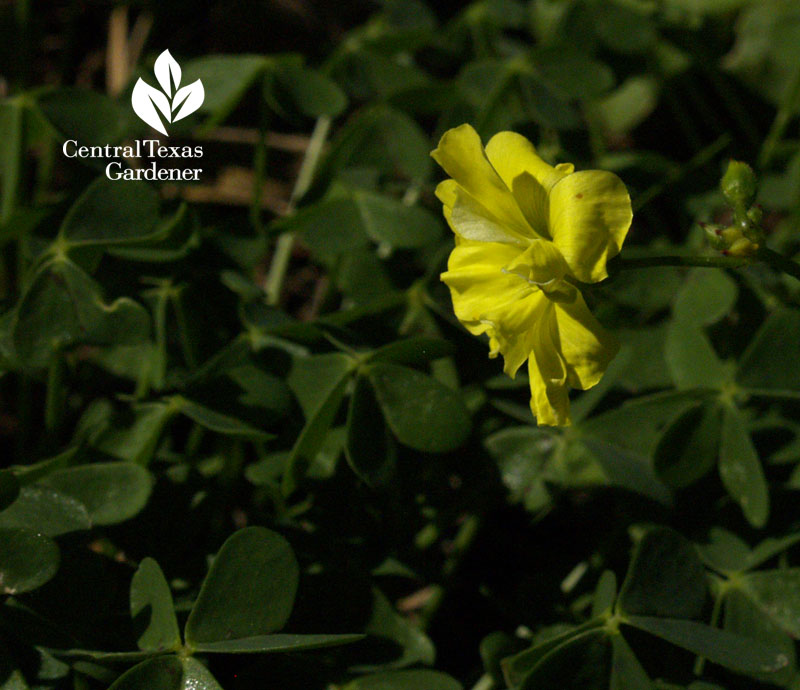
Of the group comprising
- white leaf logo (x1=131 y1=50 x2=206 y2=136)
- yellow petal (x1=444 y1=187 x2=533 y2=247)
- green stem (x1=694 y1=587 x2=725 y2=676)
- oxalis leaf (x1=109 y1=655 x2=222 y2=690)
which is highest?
white leaf logo (x1=131 y1=50 x2=206 y2=136)

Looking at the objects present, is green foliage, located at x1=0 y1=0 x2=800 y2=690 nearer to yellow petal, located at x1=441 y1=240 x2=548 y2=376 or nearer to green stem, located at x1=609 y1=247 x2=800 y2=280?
green stem, located at x1=609 y1=247 x2=800 y2=280

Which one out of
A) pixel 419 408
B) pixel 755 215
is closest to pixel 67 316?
pixel 419 408

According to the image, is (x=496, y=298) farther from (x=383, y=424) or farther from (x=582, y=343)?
(x=383, y=424)

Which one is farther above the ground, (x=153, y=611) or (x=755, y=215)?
(x=755, y=215)

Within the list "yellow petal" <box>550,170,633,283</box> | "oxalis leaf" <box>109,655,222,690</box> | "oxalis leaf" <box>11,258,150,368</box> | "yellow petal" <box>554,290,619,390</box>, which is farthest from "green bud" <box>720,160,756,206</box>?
"oxalis leaf" <box>11,258,150,368</box>

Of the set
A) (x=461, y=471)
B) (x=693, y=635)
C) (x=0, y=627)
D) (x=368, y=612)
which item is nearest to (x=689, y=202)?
(x=461, y=471)

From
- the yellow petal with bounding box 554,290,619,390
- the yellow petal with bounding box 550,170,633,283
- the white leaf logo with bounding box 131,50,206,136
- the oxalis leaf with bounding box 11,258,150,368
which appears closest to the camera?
the yellow petal with bounding box 550,170,633,283

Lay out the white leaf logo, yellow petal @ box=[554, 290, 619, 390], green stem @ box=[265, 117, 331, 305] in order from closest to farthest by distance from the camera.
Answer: yellow petal @ box=[554, 290, 619, 390] < the white leaf logo < green stem @ box=[265, 117, 331, 305]
